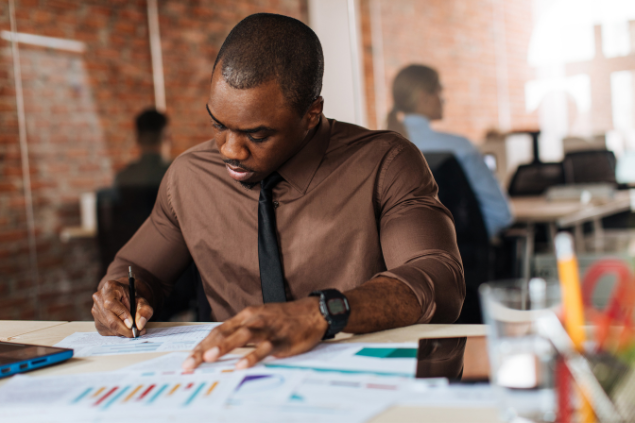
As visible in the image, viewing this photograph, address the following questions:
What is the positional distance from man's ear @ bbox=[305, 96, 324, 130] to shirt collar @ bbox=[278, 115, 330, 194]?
0.13ft

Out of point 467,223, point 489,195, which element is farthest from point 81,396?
point 489,195

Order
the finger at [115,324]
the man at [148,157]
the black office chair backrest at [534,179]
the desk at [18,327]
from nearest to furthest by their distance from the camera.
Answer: the finger at [115,324]
the desk at [18,327]
the black office chair backrest at [534,179]
the man at [148,157]

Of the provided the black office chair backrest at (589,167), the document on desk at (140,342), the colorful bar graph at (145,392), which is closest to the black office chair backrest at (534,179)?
the black office chair backrest at (589,167)

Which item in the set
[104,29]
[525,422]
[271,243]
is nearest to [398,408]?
[525,422]

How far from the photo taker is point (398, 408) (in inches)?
28.0

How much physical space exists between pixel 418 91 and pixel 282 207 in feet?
6.94

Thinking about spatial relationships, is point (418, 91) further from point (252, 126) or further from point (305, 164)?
point (252, 126)

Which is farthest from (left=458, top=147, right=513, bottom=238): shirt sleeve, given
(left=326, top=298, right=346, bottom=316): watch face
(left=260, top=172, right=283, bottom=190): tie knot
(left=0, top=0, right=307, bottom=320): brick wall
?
(left=326, top=298, right=346, bottom=316): watch face

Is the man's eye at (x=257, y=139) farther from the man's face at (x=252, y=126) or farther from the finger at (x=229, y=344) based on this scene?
the finger at (x=229, y=344)

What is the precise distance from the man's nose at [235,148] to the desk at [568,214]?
202 centimetres

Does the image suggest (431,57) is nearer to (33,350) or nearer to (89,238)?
(89,238)

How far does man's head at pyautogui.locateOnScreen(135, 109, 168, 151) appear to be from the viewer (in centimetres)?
385

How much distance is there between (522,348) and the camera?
654 millimetres

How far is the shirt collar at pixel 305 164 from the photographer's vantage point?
1.49 m
